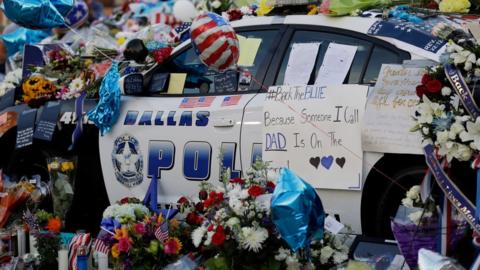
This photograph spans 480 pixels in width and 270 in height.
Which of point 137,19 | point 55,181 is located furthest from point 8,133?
point 137,19

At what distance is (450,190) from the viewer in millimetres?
5703

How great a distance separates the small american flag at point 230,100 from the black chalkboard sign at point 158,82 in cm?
69

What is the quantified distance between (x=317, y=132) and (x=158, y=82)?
167 cm

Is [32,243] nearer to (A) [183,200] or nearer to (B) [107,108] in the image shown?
(B) [107,108]

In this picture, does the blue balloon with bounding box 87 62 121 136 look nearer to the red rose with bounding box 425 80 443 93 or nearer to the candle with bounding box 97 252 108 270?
the candle with bounding box 97 252 108 270

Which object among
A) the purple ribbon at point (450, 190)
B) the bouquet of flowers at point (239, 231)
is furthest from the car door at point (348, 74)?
the purple ribbon at point (450, 190)

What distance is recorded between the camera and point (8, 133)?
8930mm

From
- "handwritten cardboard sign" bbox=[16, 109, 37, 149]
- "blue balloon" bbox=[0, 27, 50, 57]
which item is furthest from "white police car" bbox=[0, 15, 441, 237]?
"blue balloon" bbox=[0, 27, 50, 57]

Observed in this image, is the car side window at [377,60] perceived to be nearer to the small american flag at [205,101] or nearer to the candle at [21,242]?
the small american flag at [205,101]

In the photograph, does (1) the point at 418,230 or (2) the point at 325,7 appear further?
(2) the point at 325,7

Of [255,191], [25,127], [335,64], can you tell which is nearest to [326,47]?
[335,64]

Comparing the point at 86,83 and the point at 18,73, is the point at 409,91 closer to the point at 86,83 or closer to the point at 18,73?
the point at 86,83

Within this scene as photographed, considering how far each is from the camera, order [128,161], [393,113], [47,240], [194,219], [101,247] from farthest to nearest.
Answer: [128,161]
[47,240]
[101,247]
[393,113]
[194,219]

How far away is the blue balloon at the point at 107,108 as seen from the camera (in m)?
7.86
